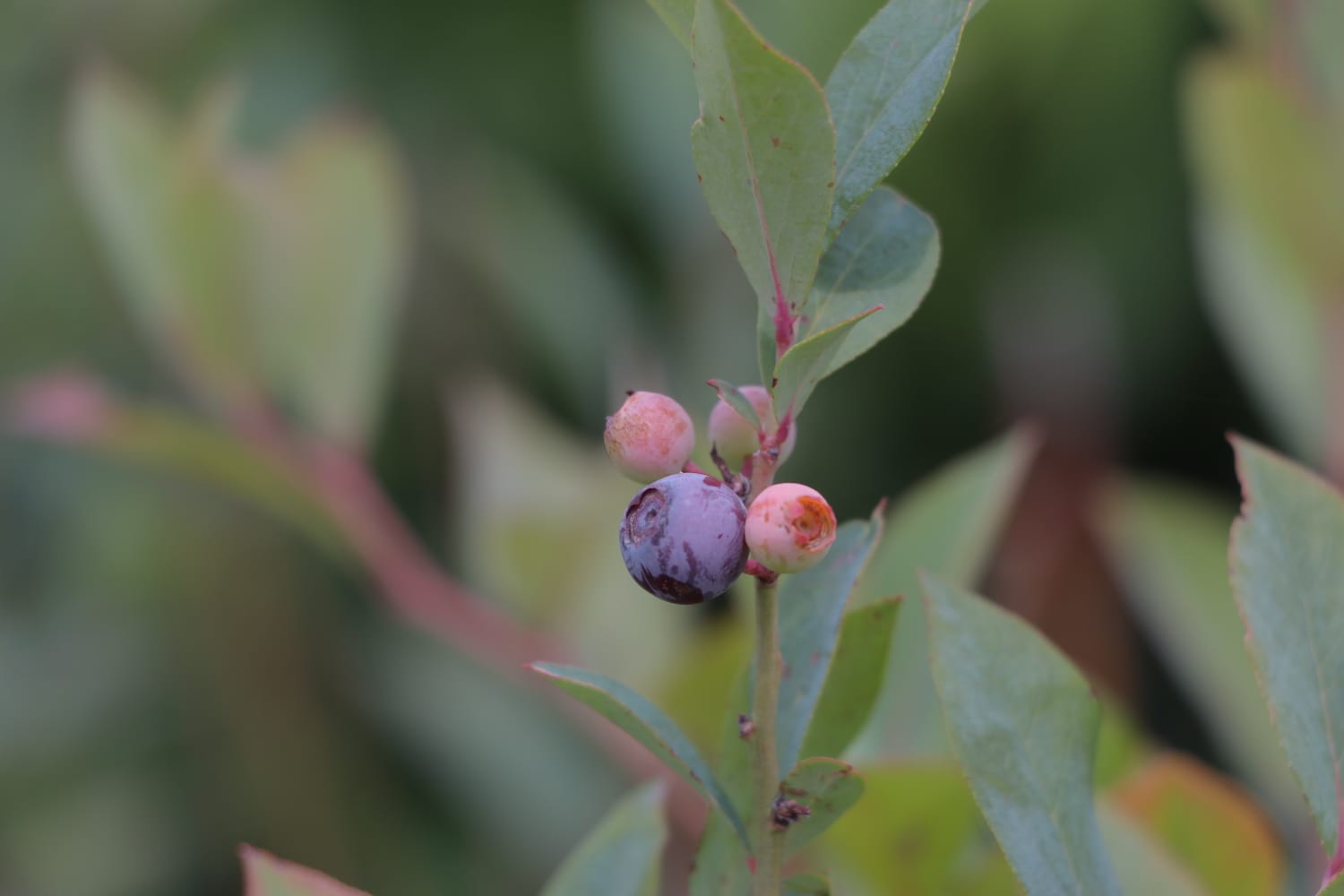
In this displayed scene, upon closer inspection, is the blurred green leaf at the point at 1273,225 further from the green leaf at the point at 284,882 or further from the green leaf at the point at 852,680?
the green leaf at the point at 284,882

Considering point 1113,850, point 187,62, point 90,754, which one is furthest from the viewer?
point 187,62

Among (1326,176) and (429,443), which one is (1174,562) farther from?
(429,443)

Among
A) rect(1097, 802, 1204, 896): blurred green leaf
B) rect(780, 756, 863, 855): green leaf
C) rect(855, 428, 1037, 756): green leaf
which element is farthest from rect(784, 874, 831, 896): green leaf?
rect(855, 428, 1037, 756): green leaf

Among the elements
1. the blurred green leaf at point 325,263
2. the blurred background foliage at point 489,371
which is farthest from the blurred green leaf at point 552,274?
the blurred green leaf at point 325,263

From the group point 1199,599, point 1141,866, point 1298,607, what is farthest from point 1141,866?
point 1199,599

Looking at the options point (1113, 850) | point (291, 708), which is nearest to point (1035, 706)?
point (1113, 850)

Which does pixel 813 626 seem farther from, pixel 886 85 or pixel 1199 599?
pixel 1199 599
